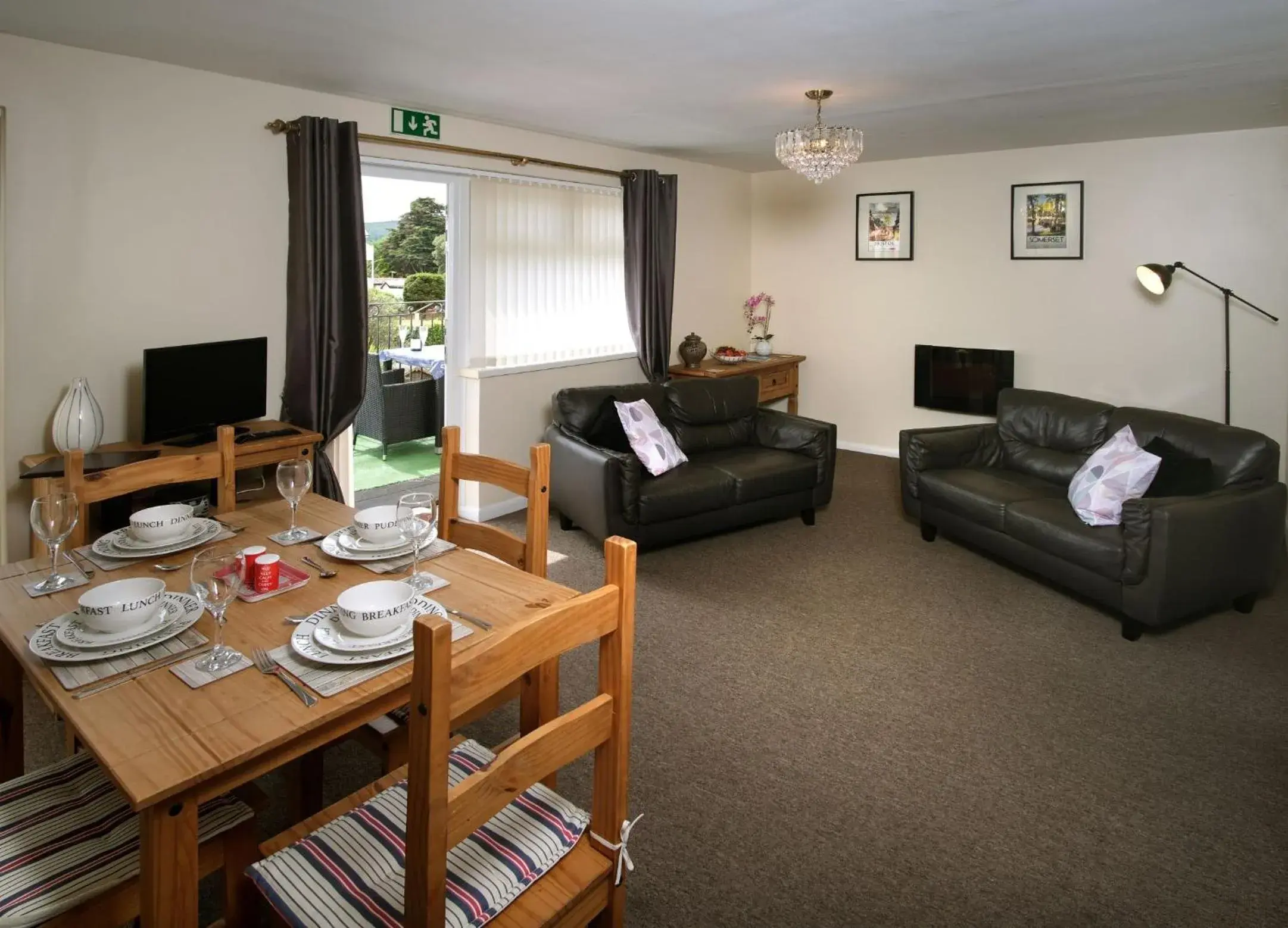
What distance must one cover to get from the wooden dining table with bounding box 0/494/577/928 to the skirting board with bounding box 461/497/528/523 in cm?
317

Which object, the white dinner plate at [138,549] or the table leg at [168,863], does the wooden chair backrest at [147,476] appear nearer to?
the white dinner plate at [138,549]

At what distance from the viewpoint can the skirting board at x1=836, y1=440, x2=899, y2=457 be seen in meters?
6.83

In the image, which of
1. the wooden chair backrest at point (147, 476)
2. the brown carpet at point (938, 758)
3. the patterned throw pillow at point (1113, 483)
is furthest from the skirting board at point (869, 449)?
the wooden chair backrest at point (147, 476)

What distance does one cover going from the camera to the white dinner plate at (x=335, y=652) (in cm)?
152

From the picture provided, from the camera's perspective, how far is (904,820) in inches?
90.7

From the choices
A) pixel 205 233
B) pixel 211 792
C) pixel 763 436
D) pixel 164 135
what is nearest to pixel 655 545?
pixel 763 436

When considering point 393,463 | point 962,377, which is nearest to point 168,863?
point 393,463

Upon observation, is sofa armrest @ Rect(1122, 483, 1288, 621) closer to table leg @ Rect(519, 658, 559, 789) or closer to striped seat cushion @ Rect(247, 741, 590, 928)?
table leg @ Rect(519, 658, 559, 789)

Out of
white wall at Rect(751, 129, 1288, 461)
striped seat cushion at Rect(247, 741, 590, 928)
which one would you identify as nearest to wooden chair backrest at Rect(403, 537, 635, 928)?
striped seat cushion at Rect(247, 741, 590, 928)

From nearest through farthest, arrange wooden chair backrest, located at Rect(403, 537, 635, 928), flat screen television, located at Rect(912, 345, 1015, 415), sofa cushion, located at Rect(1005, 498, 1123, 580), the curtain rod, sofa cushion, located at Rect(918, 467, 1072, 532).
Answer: wooden chair backrest, located at Rect(403, 537, 635, 928) → sofa cushion, located at Rect(1005, 498, 1123, 580) → the curtain rod → sofa cushion, located at Rect(918, 467, 1072, 532) → flat screen television, located at Rect(912, 345, 1015, 415)

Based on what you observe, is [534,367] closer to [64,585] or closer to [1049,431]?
[1049,431]

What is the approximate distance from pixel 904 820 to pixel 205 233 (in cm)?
374

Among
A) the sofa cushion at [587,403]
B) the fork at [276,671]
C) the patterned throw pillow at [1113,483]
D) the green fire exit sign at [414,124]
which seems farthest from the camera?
the sofa cushion at [587,403]

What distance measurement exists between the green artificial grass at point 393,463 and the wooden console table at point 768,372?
2030 millimetres
